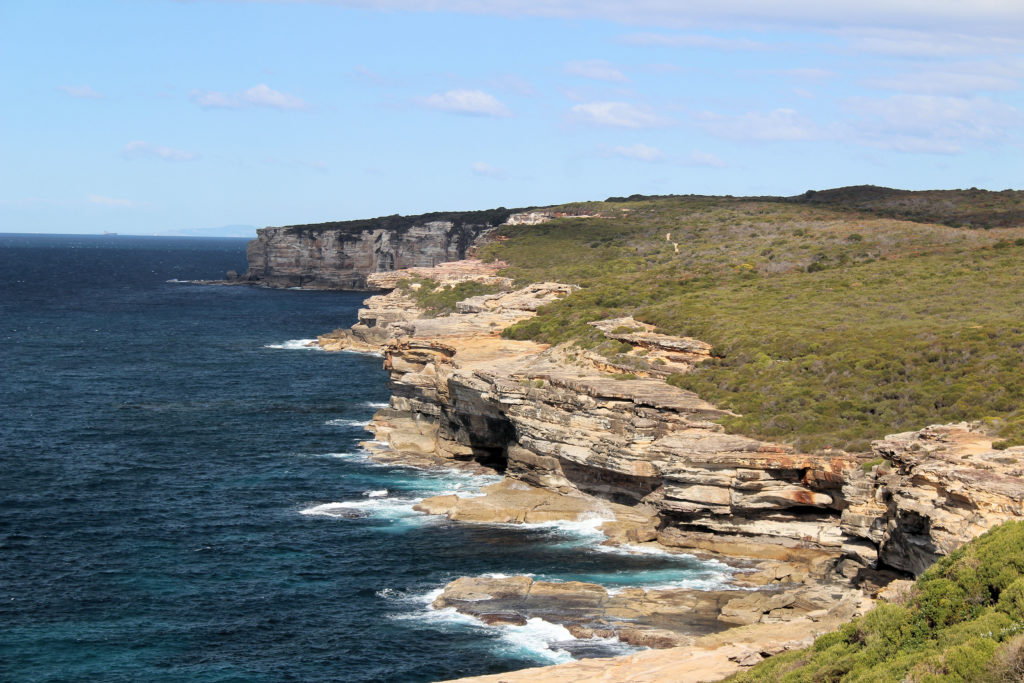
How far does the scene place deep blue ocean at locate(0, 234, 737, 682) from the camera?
4047cm

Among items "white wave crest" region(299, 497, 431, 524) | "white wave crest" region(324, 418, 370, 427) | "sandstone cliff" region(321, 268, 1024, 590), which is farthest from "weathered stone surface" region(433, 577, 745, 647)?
"white wave crest" region(324, 418, 370, 427)

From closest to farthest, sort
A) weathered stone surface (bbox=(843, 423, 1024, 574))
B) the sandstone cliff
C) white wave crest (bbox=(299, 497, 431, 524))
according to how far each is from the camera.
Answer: weathered stone surface (bbox=(843, 423, 1024, 574)), the sandstone cliff, white wave crest (bbox=(299, 497, 431, 524))

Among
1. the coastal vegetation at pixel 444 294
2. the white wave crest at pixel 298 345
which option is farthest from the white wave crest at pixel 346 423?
the white wave crest at pixel 298 345

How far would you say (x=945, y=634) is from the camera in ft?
81.4

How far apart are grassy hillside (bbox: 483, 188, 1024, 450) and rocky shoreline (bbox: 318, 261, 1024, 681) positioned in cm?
243

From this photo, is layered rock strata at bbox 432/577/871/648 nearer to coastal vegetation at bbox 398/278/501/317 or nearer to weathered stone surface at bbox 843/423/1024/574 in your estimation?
weathered stone surface at bbox 843/423/1024/574

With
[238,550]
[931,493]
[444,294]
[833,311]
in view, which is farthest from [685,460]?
[444,294]

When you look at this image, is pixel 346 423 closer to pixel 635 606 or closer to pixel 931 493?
pixel 635 606

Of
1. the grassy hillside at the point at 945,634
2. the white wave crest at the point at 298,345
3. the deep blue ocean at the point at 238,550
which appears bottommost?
the deep blue ocean at the point at 238,550

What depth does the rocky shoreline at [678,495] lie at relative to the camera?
37312mm

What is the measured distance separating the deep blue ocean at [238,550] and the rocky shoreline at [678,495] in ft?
7.37

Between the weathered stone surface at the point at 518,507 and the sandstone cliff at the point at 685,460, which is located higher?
the sandstone cliff at the point at 685,460

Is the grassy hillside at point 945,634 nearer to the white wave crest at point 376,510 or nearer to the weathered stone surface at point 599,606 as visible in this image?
the weathered stone surface at point 599,606

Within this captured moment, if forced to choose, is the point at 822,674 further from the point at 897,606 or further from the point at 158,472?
the point at 158,472
